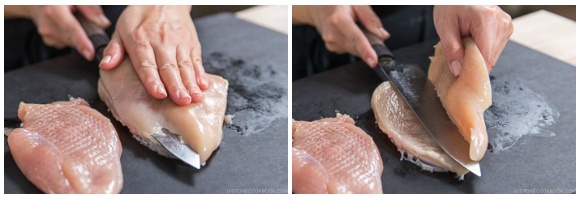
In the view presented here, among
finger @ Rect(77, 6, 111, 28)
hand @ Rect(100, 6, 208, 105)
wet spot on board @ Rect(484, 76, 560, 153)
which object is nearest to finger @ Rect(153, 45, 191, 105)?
hand @ Rect(100, 6, 208, 105)

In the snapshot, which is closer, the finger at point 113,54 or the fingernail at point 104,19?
the finger at point 113,54

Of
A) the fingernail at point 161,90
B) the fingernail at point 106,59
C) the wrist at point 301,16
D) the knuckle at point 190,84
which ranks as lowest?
the wrist at point 301,16

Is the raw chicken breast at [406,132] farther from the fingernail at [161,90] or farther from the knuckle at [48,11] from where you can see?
the knuckle at [48,11]

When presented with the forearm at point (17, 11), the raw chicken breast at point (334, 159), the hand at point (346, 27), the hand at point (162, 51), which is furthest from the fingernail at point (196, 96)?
the forearm at point (17, 11)

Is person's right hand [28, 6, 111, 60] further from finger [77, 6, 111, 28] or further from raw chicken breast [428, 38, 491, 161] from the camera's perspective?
raw chicken breast [428, 38, 491, 161]

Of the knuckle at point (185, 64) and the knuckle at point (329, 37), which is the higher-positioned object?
the knuckle at point (185, 64)
